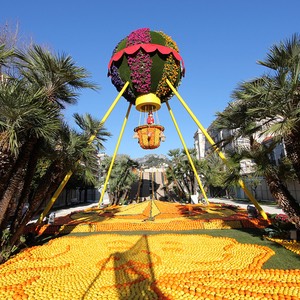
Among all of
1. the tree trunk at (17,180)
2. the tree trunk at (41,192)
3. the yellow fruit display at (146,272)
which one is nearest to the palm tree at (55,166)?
the tree trunk at (41,192)

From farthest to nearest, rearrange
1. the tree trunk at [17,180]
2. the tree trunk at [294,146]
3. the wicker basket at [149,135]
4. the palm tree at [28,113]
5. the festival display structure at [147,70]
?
the wicker basket at [149,135] < the festival display structure at [147,70] < the tree trunk at [294,146] < the tree trunk at [17,180] < the palm tree at [28,113]

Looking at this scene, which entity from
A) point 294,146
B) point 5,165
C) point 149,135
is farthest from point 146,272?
point 149,135

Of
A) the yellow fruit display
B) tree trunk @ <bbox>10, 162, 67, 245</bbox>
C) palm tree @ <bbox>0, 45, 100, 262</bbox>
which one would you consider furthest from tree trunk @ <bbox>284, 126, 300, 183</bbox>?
tree trunk @ <bbox>10, 162, 67, 245</bbox>

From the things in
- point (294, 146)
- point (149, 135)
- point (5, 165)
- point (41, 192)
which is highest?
point (149, 135)

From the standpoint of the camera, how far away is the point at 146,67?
13.0m

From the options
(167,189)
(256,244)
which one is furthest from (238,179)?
(167,189)

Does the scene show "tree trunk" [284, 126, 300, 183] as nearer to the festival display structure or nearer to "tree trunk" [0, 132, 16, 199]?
the festival display structure

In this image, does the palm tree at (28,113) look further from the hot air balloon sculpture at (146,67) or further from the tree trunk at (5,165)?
the hot air balloon sculpture at (146,67)

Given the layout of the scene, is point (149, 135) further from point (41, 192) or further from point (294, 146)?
point (294, 146)

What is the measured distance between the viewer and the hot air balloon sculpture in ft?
42.4

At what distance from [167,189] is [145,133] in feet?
70.7

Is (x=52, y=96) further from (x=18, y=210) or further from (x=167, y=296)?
(x=167, y=296)

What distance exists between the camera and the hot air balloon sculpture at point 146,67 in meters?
12.9

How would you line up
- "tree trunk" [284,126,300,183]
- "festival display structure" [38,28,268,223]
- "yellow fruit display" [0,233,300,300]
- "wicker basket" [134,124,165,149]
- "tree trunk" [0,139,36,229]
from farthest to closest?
"wicker basket" [134,124,165,149] → "festival display structure" [38,28,268,223] → "tree trunk" [284,126,300,183] → "tree trunk" [0,139,36,229] → "yellow fruit display" [0,233,300,300]
